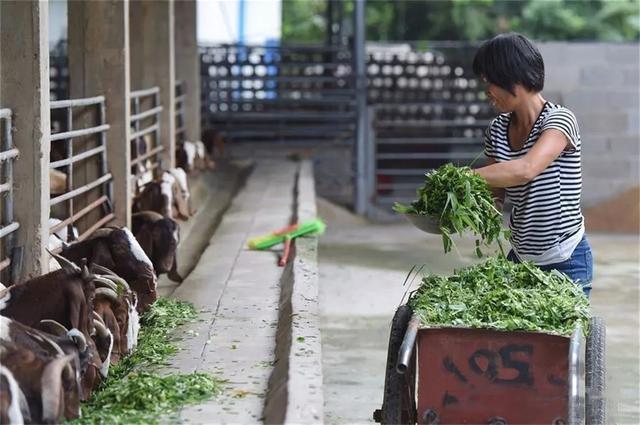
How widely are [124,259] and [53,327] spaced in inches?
65.4

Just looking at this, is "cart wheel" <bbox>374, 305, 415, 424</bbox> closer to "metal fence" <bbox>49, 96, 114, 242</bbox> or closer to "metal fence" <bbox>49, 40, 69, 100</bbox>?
"metal fence" <bbox>49, 96, 114, 242</bbox>

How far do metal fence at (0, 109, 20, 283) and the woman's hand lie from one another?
2.70 metres

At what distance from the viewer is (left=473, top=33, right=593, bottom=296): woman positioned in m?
4.82

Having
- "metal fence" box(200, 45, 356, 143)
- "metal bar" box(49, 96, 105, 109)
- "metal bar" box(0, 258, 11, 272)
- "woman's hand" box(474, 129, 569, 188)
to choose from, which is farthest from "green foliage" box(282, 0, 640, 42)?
"woman's hand" box(474, 129, 569, 188)

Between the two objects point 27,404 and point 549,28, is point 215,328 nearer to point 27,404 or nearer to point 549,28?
point 27,404

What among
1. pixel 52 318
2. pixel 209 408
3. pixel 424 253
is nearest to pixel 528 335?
pixel 209 408

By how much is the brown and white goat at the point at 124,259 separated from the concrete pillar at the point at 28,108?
16.5 inches

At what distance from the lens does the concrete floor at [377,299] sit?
7250 millimetres

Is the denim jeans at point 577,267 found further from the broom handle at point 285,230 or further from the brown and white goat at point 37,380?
the broom handle at point 285,230

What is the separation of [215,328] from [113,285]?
772mm

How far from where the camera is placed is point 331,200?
57.2 ft

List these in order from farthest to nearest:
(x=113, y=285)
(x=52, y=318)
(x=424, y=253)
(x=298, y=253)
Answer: (x=424, y=253)
(x=298, y=253)
(x=113, y=285)
(x=52, y=318)

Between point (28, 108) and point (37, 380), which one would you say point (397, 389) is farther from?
point (28, 108)

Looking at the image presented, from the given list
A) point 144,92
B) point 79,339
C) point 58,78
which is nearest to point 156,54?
point 144,92
